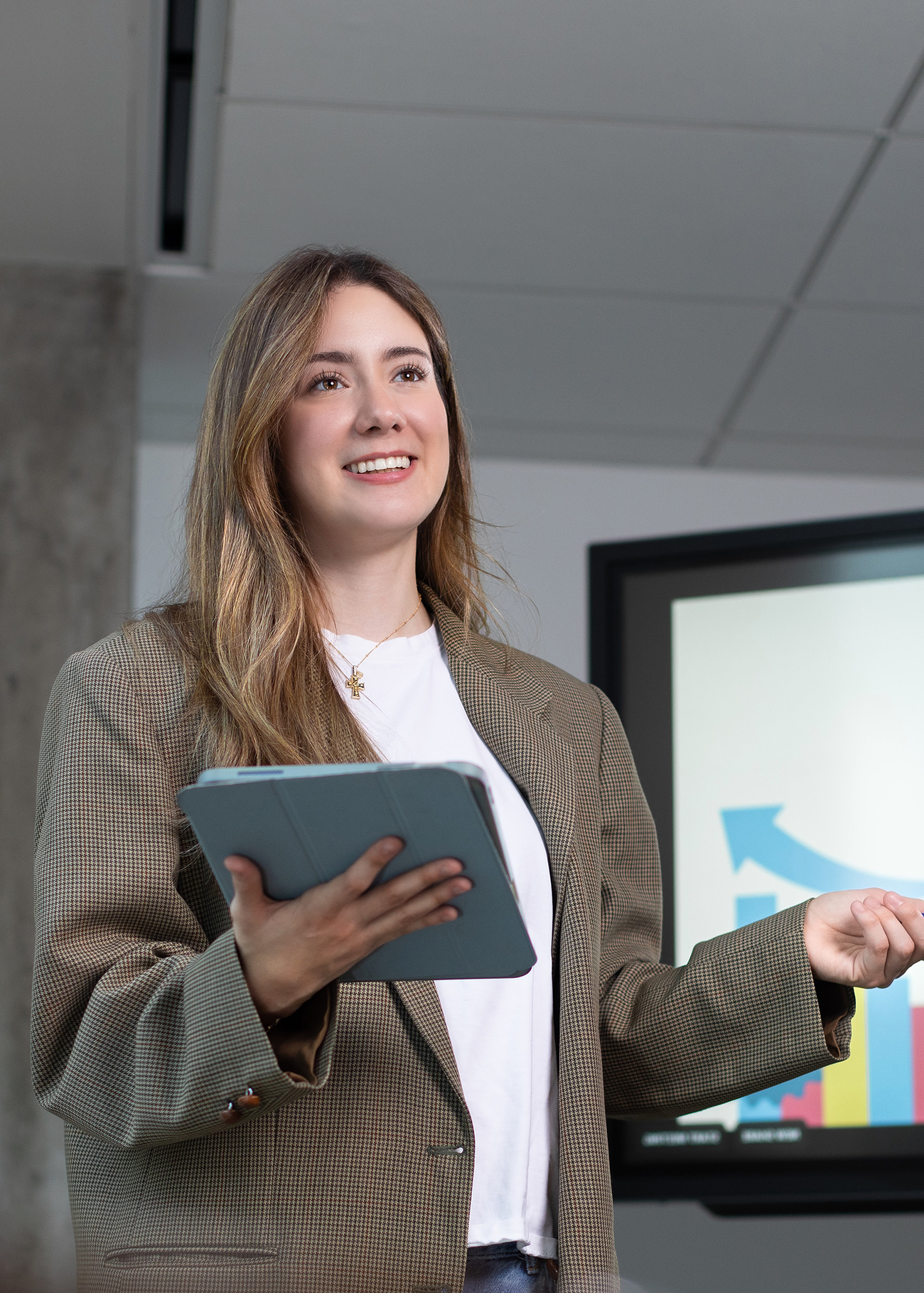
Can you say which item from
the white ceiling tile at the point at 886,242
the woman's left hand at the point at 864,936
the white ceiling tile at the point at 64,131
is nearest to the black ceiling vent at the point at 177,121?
the white ceiling tile at the point at 64,131

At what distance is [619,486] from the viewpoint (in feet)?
13.5

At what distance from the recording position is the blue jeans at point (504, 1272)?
1168 mm

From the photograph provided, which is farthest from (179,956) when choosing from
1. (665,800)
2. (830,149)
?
(830,149)

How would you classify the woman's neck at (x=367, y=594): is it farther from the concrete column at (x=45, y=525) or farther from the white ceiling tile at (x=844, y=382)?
the white ceiling tile at (x=844, y=382)

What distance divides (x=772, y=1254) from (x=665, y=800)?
2.96 feet

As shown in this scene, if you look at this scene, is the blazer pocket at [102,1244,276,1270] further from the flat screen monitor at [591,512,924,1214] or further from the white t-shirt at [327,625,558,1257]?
the flat screen monitor at [591,512,924,1214]

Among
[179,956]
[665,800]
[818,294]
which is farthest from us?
[818,294]

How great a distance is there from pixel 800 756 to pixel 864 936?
1.29 meters

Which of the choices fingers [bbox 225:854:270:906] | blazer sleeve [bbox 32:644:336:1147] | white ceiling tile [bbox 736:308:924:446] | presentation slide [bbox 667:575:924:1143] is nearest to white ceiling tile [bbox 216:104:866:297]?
white ceiling tile [bbox 736:308:924:446]

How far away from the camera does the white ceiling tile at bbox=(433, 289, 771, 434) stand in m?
3.31

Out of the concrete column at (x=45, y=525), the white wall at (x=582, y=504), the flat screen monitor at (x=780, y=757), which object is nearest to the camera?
the flat screen monitor at (x=780, y=757)

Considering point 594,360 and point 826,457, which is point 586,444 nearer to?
point 594,360

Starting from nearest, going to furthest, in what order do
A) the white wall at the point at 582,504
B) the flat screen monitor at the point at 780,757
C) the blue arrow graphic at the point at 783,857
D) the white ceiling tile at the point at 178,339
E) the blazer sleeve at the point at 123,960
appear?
the blazer sleeve at the point at 123,960 → the flat screen monitor at the point at 780,757 → the blue arrow graphic at the point at 783,857 → the white ceiling tile at the point at 178,339 → the white wall at the point at 582,504

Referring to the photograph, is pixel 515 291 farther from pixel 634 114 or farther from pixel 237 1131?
pixel 237 1131
